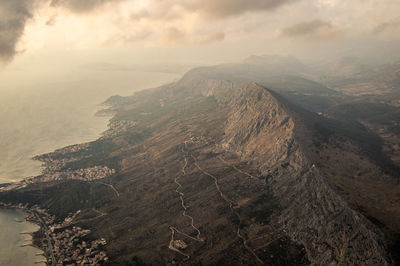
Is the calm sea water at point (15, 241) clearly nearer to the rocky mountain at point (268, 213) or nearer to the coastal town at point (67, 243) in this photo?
the coastal town at point (67, 243)

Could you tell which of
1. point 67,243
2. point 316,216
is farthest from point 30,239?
point 316,216

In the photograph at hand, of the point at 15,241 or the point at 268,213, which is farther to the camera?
the point at 15,241

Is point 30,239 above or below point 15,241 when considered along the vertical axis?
above

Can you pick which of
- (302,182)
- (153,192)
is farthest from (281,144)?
(153,192)

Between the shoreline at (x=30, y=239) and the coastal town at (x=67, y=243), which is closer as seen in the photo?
the coastal town at (x=67, y=243)

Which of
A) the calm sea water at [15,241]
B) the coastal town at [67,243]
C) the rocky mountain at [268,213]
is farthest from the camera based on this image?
the calm sea water at [15,241]

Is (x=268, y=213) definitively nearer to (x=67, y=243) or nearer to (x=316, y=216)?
(x=316, y=216)

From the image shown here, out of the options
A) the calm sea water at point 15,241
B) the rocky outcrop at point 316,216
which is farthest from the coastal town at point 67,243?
the rocky outcrop at point 316,216

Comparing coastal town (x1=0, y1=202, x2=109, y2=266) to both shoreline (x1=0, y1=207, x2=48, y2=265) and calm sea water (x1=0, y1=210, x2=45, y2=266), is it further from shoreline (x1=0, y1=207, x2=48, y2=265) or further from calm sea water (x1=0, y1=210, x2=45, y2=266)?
calm sea water (x1=0, y1=210, x2=45, y2=266)
